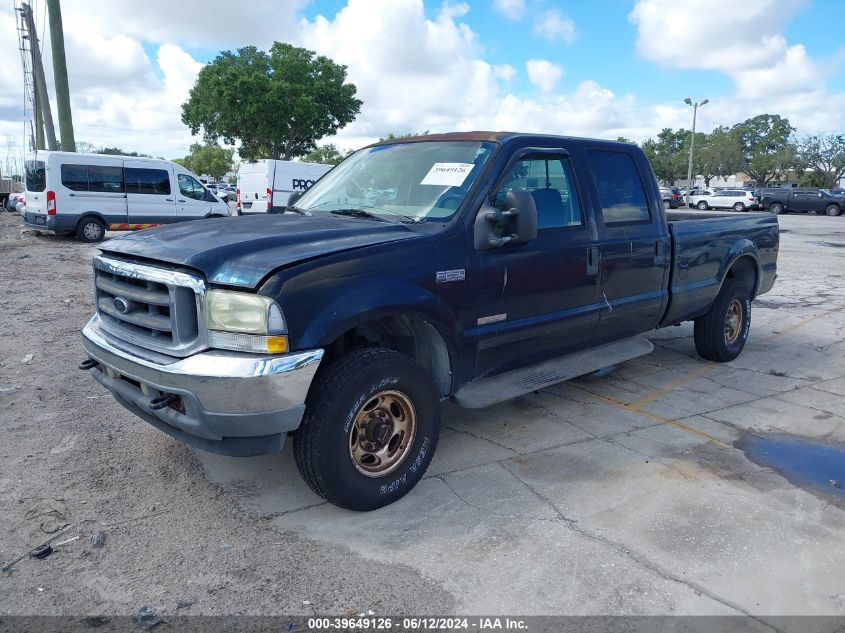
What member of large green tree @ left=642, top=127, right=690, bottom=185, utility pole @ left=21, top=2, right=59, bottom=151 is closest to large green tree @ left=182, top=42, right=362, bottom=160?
utility pole @ left=21, top=2, right=59, bottom=151

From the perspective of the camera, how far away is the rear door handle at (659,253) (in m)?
5.07

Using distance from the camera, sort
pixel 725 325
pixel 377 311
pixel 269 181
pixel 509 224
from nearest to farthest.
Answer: pixel 377 311
pixel 509 224
pixel 725 325
pixel 269 181

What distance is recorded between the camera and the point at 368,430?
11.0 ft

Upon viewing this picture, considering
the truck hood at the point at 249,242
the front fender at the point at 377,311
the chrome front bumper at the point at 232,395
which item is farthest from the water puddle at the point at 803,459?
the chrome front bumper at the point at 232,395

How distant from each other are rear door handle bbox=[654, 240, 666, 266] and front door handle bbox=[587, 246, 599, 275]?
32.4 inches

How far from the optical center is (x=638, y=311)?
5.03 m

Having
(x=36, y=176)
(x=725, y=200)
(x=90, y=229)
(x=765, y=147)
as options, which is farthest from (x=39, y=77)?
(x=765, y=147)

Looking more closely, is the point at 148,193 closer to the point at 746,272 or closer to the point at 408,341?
the point at 746,272

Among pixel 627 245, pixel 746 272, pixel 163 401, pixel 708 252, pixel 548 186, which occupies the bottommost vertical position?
pixel 163 401

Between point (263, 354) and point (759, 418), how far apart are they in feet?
12.7

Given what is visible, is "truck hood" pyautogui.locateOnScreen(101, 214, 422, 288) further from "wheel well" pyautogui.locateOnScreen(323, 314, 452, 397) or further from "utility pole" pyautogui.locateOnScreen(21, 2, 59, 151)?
"utility pole" pyautogui.locateOnScreen(21, 2, 59, 151)

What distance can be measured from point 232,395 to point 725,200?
4637cm

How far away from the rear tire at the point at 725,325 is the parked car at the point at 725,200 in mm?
A: 39016

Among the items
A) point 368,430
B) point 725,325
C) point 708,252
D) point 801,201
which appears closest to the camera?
point 368,430
